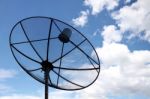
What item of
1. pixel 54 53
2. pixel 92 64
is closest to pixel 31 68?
pixel 54 53

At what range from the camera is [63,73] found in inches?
730

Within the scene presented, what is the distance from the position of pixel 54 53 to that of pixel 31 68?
7.53ft

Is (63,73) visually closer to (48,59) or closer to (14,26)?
(48,59)

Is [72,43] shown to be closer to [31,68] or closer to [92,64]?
[92,64]

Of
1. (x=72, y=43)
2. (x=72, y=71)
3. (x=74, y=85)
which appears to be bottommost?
(x=74, y=85)

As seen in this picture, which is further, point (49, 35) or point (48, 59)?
point (49, 35)

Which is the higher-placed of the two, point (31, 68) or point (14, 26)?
point (14, 26)

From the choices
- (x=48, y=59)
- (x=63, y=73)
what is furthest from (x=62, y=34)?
(x=63, y=73)

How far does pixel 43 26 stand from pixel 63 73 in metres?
3.09

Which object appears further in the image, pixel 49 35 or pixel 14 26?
pixel 49 35

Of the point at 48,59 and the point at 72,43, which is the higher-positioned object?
the point at 72,43

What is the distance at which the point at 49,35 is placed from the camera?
18469mm

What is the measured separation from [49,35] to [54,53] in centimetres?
118

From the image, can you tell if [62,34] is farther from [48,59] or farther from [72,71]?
[72,71]
